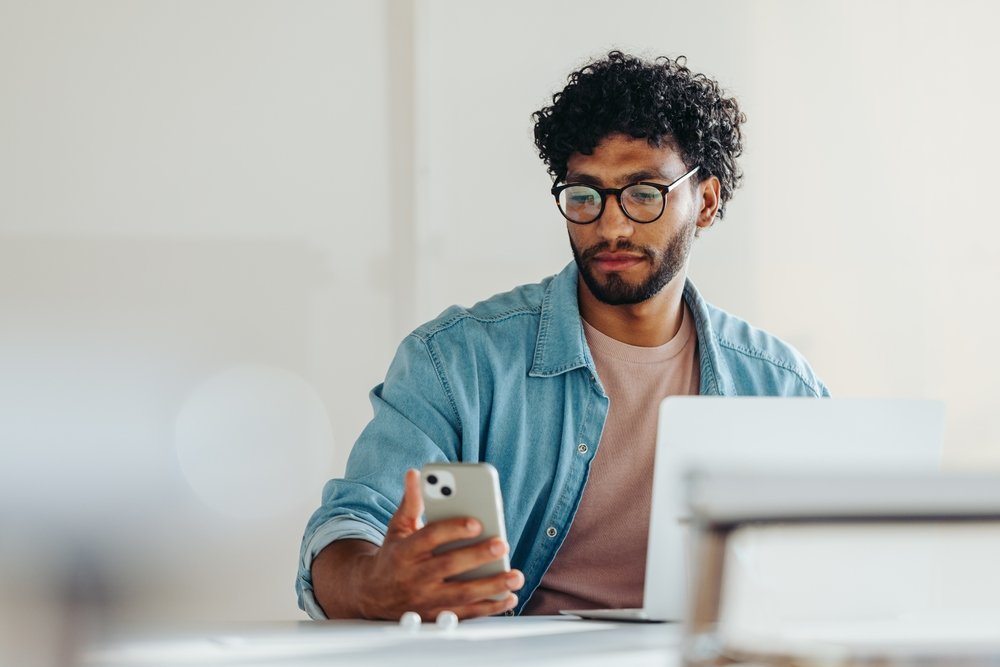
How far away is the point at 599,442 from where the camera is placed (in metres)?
2.06

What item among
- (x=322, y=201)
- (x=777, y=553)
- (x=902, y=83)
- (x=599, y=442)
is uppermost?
(x=902, y=83)

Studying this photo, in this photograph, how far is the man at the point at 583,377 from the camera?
190 cm

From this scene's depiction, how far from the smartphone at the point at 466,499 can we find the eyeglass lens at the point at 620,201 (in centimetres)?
85

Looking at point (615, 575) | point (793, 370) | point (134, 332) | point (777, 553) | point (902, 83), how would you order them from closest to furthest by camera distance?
1. point (777, 553)
2. point (615, 575)
3. point (793, 370)
4. point (134, 332)
5. point (902, 83)

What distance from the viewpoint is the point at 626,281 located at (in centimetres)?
219

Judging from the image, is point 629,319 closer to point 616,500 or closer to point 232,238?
point 616,500

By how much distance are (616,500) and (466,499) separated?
0.66 meters

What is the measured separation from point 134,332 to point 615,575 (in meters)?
1.75

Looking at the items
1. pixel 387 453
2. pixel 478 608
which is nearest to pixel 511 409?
pixel 387 453

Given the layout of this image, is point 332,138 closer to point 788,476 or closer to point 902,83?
point 902,83

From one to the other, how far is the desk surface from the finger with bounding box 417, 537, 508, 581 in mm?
64

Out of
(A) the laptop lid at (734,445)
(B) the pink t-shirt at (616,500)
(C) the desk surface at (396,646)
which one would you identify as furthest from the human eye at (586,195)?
(C) the desk surface at (396,646)

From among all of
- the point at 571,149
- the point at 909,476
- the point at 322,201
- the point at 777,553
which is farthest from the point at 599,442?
the point at 322,201

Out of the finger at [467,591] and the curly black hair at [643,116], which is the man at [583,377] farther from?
the finger at [467,591]
